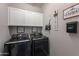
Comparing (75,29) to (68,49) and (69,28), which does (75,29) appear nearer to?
(69,28)

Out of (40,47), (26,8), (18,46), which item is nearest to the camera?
(18,46)

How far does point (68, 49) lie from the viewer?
1.51m

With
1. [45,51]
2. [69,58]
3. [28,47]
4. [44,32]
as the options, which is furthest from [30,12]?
[69,58]

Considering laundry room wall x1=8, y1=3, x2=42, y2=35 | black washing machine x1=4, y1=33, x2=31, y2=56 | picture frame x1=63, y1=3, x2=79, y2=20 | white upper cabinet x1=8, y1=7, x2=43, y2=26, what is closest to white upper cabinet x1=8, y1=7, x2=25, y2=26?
white upper cabinet x1=8, y1=7, x2=43, y2=26

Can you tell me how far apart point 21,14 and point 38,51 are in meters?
1.25

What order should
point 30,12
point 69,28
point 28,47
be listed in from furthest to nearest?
point 30,12, point 28,47, point 69,28

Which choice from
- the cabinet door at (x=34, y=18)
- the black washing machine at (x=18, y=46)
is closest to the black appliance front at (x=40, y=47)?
the black washing machine at (x=18, y=46)

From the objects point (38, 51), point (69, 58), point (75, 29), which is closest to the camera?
point (69, 58)

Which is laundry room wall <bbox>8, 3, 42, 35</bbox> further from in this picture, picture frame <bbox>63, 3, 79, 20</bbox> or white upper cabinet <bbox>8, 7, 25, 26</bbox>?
picture frame <bbox>63, 3, 79, 20</bbox>

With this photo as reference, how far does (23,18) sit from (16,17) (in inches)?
9.6

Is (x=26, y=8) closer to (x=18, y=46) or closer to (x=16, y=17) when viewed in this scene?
(x=16, y=17)

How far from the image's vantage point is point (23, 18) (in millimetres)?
2521

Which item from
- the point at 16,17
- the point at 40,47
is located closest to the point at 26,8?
the point at 16,17

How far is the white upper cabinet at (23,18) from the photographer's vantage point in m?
2.27
